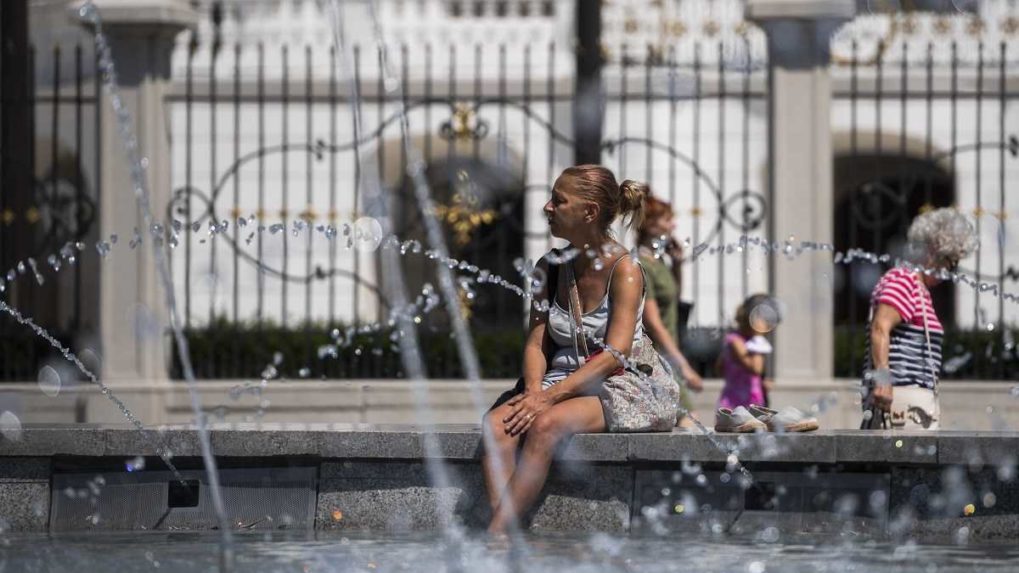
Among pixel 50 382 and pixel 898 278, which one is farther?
pixel 50 382

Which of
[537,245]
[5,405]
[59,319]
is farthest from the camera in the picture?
[537,245]

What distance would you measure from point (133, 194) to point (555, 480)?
5.30 m

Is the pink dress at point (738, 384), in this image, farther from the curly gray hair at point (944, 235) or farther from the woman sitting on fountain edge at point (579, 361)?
the woman sitting on fountain edge at point (579, 361)

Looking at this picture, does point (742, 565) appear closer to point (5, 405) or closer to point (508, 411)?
point (508, 411)

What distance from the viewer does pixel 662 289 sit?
28.1 ft

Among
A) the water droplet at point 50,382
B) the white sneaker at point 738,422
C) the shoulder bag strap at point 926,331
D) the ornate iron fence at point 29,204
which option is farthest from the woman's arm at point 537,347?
the ornate iron fence at point 29,204

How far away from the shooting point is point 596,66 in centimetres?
1173

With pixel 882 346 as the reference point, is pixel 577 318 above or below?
above

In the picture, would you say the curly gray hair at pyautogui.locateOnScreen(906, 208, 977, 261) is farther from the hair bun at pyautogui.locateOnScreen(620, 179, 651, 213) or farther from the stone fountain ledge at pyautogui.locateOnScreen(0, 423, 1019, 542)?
the hair bun at pyautogui.locateOnScreen(620, 179, 651, 213)

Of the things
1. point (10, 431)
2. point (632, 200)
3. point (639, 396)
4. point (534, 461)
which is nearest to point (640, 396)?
point (639, 396)

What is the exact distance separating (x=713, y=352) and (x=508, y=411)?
5.27 m

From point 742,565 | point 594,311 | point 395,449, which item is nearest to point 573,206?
point 594,311

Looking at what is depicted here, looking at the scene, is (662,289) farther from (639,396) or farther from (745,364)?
(639,396)

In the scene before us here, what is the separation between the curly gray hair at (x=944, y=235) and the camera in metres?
7.21
